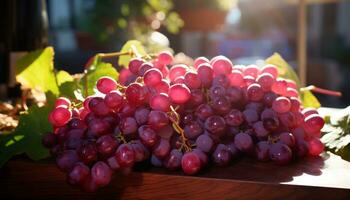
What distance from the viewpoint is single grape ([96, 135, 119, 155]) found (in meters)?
0.44

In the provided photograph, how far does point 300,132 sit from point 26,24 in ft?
2.81

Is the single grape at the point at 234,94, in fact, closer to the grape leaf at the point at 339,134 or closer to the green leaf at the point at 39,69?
the grape leaf at the point at 339,134

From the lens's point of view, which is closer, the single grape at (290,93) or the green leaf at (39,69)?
the single grape at (290,93)

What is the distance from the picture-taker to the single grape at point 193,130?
0.47 metres

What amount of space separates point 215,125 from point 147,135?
0.08 metres

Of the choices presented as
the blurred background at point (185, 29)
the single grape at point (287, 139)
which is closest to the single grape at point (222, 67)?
the single grape at point (287, 139)

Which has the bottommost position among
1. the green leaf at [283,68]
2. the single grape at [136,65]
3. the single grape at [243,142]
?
the single grape at [243,142]

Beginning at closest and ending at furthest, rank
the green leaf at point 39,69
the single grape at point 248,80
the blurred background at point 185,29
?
1. the single grape at point 248,80
2. the green leaf at point 39,69
3. the blurred background at point 185,29

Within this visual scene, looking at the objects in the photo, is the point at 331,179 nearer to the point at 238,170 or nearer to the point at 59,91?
the point at 238,170

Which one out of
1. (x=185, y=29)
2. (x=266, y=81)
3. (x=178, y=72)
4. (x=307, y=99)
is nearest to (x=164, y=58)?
(x=178, y=72)

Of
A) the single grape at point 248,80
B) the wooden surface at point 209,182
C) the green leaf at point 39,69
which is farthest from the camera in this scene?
the green leaf at point 39,69

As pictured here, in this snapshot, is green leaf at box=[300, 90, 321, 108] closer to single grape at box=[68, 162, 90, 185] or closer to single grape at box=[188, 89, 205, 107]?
single grape at box=[188, 89, 205, 107]

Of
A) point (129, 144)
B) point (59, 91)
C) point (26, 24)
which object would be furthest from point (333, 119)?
point (26, 24)

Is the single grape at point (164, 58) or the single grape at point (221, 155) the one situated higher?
the single grape at point (164, 58)
